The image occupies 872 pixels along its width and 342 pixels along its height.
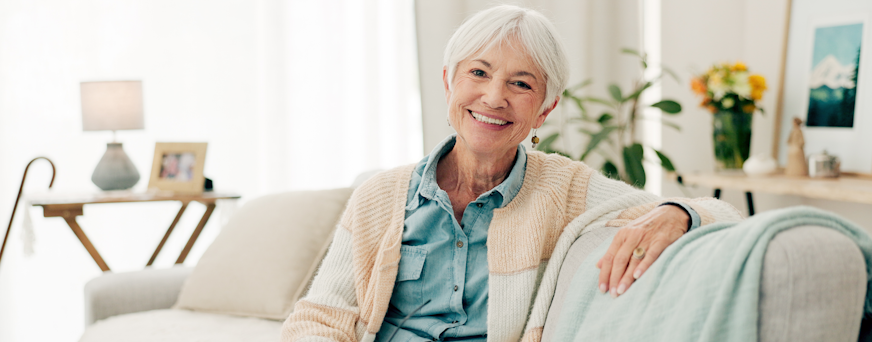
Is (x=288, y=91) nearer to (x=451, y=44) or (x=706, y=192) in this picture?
(x=451, y=44)

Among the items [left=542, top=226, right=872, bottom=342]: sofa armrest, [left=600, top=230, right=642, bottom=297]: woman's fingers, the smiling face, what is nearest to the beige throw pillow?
the smiling face

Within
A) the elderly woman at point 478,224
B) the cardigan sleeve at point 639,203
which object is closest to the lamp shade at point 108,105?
the elderly woman at point 478,224

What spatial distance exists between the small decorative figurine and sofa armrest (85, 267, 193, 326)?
2.43 m

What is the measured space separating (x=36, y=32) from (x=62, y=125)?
427 millimetres

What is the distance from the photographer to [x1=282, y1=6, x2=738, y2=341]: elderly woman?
3.88 ft

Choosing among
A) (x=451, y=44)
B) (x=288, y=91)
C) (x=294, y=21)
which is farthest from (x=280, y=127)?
(x=451, y=44)

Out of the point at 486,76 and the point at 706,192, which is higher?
the point at 486,76

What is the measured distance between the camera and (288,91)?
308 centimetres

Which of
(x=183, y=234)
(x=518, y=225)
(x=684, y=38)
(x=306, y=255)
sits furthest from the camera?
(x=684, y=38)

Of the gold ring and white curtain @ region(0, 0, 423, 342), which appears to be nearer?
the gold ring

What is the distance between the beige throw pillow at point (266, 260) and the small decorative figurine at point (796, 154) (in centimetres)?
197

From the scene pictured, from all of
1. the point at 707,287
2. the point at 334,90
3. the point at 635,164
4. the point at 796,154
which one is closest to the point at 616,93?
the point at 635,164

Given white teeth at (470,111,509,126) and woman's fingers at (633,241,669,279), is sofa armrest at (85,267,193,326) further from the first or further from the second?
woman's fingers at (633,241,669,279)

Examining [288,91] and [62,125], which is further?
[288,91]
